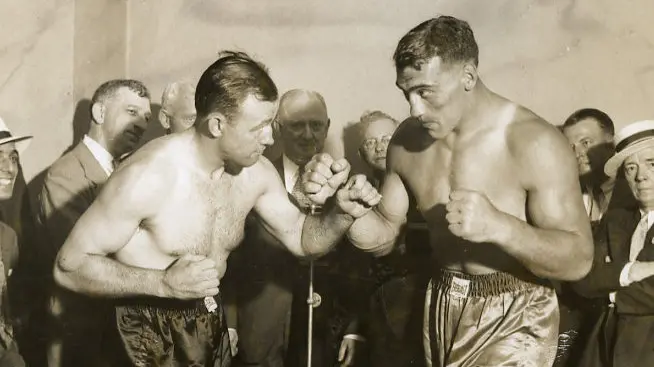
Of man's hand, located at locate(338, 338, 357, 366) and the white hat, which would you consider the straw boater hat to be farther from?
the white hat

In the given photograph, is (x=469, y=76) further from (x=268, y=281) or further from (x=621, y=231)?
(x=268, y=281)

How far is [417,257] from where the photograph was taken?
332 cm

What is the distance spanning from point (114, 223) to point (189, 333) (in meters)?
0.43

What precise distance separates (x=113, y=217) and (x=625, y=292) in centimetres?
166

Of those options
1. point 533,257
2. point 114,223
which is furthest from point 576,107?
point 114,223

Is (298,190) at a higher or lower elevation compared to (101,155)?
lower

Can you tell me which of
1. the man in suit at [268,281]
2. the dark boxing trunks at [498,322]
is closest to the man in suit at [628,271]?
the dark boxing trunks at [498,322]

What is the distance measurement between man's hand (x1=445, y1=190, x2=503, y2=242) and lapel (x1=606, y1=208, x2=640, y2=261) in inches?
36.3

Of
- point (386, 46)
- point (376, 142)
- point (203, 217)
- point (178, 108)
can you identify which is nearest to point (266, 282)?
point (376, 142)

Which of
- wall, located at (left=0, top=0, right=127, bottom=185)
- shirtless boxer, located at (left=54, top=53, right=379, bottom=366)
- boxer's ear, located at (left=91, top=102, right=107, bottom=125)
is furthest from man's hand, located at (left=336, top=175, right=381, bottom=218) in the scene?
wall, located at (left=0, top=0, right=127, bottom=185)

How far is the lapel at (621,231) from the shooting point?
2.89m

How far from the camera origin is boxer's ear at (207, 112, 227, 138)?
97.3 inches

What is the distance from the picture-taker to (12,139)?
3.35 meters

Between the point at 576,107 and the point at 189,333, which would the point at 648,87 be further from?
the point at 189,333
